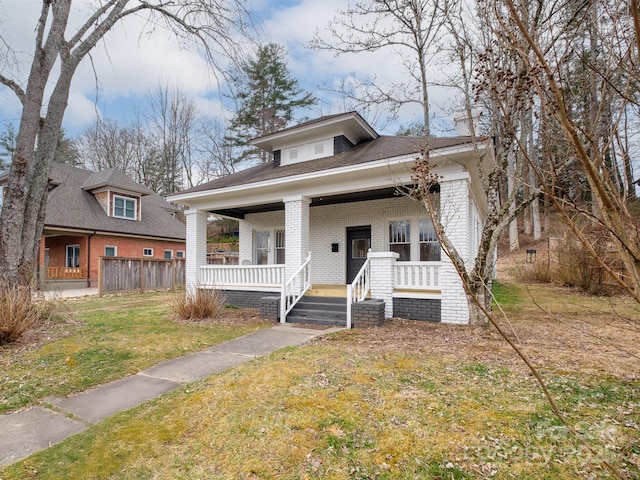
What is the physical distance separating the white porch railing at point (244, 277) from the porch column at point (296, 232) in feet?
1.15

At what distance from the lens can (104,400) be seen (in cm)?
392

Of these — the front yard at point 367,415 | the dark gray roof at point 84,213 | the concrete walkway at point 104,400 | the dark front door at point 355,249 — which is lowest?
the concrete walkway at point 104,400

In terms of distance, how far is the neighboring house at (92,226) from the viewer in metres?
18.2

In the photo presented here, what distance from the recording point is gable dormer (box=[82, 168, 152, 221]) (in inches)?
807

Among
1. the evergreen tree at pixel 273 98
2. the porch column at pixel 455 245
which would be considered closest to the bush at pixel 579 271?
the porch column at pixel 455 245

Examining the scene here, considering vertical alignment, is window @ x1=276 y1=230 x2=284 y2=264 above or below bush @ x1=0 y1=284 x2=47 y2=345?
above

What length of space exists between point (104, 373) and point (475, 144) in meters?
7.05

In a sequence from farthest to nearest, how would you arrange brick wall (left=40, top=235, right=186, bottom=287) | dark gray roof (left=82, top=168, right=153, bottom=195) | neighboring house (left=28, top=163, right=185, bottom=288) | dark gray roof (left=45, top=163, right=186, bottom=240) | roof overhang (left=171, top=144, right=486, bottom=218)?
dark gray roof (left=82, top=168, right=153, bottom=195), brick wall (left=40, top=235, right=186, bottom=287), neighboring house (left=28, top=163, right=185, bottom=288), dark gray roof (left=45, top=163, right=186, bottom=240), roof overhang (left=171, top=144, right=486, bottom=218)

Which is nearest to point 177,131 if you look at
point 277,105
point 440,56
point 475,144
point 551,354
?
point 277,105

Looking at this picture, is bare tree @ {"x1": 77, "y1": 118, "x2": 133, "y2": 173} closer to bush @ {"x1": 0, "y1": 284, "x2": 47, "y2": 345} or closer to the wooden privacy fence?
the wooden privacy fence

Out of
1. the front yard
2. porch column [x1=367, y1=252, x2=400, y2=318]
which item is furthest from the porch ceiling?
the front yard

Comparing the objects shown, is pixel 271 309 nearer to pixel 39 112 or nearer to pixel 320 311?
pixel 320 311

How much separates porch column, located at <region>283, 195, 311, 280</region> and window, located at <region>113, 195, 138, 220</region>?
611 inches

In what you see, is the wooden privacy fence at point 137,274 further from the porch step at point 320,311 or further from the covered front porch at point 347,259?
the porch step at point 320,311
